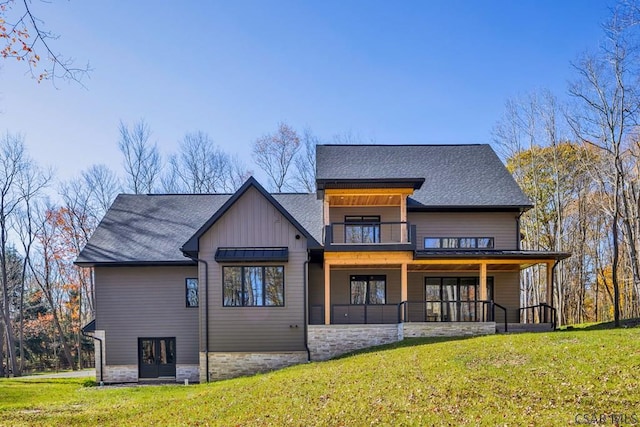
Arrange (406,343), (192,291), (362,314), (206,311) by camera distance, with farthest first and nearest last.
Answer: (362,314) < (192,291) < (206,311) < (406,343)

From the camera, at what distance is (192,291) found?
18000 mm

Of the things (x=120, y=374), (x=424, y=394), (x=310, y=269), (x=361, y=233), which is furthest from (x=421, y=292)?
(x=120, y=374)

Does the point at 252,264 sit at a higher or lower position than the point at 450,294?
higher

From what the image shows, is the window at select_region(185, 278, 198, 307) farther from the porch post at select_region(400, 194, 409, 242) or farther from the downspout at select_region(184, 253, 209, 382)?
the porch post at select_region(400, 194, 409, 242)

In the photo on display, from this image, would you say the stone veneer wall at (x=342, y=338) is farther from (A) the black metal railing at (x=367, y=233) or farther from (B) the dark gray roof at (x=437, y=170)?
(B) the dark gray roof at (x=437, y=170)

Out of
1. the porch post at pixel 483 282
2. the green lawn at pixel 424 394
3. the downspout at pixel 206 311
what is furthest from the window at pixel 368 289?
the downspout at pixel 206 311

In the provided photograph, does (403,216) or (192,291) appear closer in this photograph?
(403,216)

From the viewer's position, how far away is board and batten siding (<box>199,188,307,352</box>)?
1622cm

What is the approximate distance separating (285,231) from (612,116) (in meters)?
12.7

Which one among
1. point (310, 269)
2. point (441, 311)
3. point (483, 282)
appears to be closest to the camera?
point (483, 282)

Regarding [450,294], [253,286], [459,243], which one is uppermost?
[459,243]

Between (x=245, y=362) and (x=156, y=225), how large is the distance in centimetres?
731

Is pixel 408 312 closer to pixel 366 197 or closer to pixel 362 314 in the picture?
pixel 362 314

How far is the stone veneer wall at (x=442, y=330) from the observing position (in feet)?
53.3
